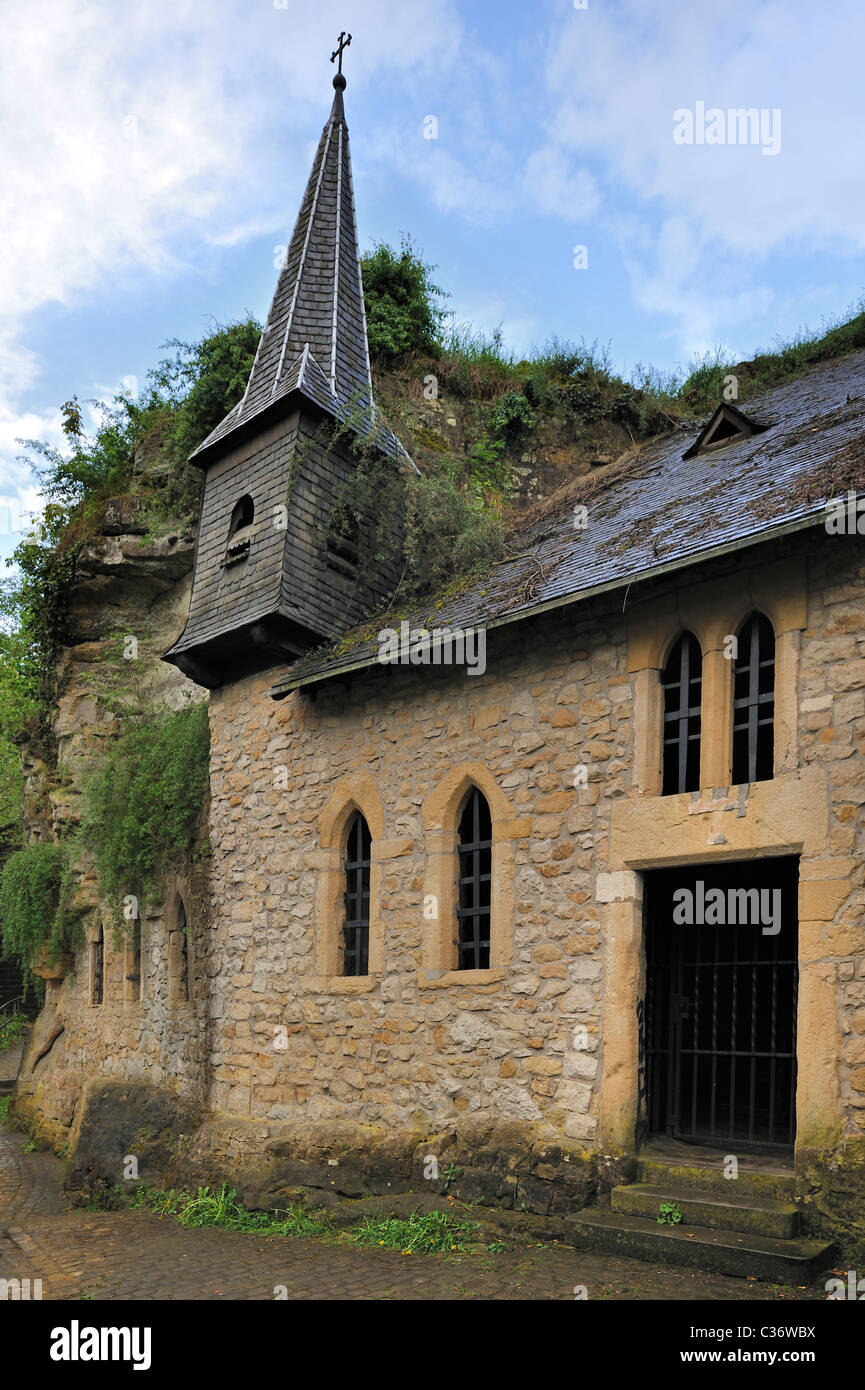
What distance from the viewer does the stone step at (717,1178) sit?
6.52m

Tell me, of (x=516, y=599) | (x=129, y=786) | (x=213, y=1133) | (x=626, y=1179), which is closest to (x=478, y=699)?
(x=516, y=599)

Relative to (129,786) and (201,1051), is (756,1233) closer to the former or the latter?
(201,1051)

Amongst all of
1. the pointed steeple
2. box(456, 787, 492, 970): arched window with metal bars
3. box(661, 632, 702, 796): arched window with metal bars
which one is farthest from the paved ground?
the pointed steeple

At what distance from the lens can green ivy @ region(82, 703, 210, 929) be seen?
41.0 feet

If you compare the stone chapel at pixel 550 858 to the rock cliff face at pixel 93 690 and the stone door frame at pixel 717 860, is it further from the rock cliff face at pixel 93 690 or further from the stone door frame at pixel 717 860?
the rock cliff face at pixel 93 690

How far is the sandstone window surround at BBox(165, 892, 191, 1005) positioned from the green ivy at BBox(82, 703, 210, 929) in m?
0.56

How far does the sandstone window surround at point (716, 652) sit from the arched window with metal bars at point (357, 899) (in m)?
3.17

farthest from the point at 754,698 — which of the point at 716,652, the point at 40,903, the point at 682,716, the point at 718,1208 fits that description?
the point at 40,903

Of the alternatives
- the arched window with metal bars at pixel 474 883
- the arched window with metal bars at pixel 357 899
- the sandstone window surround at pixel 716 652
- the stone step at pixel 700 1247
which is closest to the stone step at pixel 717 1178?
the stone step at pixel 700 1247

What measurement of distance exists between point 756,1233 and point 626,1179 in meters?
1.09

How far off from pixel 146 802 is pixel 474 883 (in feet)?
18.3

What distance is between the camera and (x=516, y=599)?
8680 mm

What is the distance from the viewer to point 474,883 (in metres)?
8.95

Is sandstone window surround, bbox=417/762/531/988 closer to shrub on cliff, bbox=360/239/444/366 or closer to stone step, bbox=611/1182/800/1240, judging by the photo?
stone step, bbox=611/1182/800/1240
